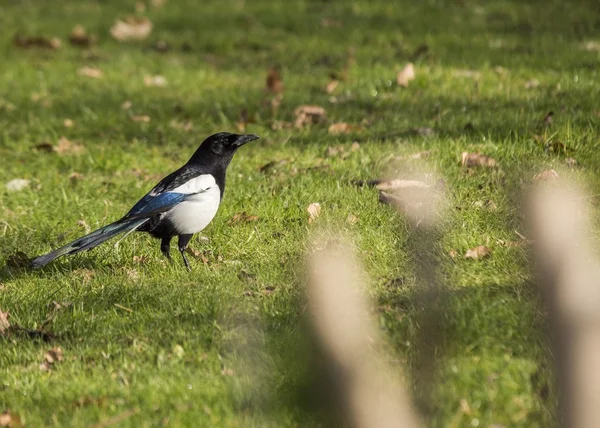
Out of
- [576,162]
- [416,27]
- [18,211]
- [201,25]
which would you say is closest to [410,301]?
[576,162]

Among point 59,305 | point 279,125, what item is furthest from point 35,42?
point 59,305

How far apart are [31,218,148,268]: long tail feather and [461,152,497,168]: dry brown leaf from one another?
6.68 feet

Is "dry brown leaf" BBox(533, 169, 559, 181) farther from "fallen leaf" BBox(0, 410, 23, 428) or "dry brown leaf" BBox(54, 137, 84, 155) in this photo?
"dry brown leaf" BBox(54, 137, 84, 155)

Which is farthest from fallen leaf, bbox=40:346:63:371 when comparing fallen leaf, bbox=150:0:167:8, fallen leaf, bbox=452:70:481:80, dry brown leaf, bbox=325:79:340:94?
fallen leaf, bbox=150:0:167:8

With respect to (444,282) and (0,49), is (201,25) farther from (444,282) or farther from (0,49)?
(444,282)

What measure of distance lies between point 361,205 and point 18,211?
7.67 ft

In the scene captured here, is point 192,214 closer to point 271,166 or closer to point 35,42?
point 271,166

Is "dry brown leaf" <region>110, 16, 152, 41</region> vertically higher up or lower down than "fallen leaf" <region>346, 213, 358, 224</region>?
lower down

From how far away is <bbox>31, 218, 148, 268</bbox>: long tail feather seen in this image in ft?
17.1

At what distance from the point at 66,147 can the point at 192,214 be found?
285 cm

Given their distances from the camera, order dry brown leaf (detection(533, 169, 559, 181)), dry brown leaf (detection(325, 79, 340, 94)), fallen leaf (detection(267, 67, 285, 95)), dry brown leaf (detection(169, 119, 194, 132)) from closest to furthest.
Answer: dry brown leaf (detection(533, 169, 559, 181)) < dry brown leaf (detection(169, 119, 194, 132)) < dry brown leaf (detection(325, 79, 340, 94)) < fallen leaf (detection(267, 67, 285, 95))

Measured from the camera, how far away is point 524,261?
465 cm

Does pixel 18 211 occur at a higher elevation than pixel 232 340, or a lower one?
lower

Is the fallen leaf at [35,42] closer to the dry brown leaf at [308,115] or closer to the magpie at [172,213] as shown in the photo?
the dry brown leaf at [308,115]
